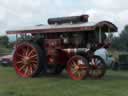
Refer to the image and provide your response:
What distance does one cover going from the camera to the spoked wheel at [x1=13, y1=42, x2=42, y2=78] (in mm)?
19672

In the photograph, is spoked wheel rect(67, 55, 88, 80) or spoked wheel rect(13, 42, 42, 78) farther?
spoked wheel rect(13, 42, 42, 78)

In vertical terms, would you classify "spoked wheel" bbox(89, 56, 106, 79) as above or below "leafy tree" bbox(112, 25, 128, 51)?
below

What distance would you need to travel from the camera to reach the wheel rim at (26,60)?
1981cm

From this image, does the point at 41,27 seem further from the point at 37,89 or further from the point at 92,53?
the point at 37,89

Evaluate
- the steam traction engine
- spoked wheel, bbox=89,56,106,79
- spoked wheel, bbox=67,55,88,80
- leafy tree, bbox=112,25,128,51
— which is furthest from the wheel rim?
leafy tree, bbox=112,25,128,51

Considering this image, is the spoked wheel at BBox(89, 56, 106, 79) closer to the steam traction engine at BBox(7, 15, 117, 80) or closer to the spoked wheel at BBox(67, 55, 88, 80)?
the steam traction engine at BBox(7, 15, 117, 80)

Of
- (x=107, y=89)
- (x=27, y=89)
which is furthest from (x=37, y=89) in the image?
(x=107, y=89)

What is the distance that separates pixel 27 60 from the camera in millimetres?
20016

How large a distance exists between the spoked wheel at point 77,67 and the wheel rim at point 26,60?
1.66 metres


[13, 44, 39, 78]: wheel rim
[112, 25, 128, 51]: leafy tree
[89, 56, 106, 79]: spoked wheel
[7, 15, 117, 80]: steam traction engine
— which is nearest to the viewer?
[7, 15, 117, 80]: steam traction engine

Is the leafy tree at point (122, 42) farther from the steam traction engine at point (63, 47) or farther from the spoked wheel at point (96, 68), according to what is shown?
the spoked wheel at point (96, 68)

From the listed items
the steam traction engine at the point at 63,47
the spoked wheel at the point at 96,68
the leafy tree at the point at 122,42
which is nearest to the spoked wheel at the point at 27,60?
the steam traction engine at the point at 63,47

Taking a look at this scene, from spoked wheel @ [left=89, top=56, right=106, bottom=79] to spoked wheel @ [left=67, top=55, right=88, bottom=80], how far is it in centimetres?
78

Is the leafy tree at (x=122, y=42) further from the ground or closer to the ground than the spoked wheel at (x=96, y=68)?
further from the ground
